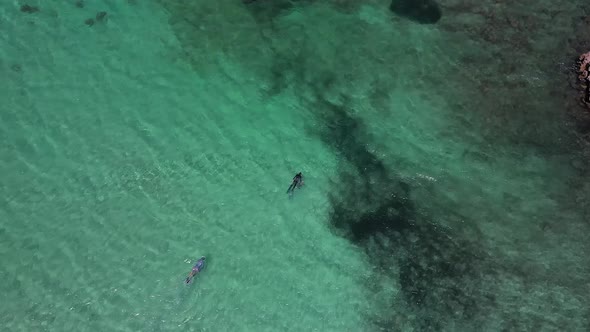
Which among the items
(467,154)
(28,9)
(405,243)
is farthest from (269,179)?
(28,9)

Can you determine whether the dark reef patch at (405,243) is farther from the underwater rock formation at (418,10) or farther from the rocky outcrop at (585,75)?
the rocky outcrop at (585,75)

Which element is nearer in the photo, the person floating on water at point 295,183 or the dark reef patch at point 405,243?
the dark reef patch at point 405,243

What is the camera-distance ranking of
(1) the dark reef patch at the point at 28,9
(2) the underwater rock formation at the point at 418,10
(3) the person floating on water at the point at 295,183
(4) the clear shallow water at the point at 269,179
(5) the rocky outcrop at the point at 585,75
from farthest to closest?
(2) the underwater rock formation at the point at 418,10
(1) the dark reef patch at the point at 28,9
(5) the rocky outcrop at the point at 585,75
(3) the person floating on water at the point at 295,183
(4) the clear shallow water at the point at 269,179

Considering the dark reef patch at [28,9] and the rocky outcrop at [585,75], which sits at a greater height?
the rocky outcrop at [585,75]

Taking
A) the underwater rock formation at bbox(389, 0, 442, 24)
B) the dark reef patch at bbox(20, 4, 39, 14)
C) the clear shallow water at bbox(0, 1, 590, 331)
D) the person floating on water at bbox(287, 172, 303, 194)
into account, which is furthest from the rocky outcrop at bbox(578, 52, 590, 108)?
the dark reef patch at bbox(20, 4, 39, 14)

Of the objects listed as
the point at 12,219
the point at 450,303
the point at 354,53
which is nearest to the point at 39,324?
the point at 12,219

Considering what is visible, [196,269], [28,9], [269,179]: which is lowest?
[196,269]

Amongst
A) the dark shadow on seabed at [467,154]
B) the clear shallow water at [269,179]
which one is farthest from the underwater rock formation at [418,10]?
the clear shallow water at [269,179]

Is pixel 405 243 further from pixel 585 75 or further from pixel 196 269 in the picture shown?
pixel 585 75
